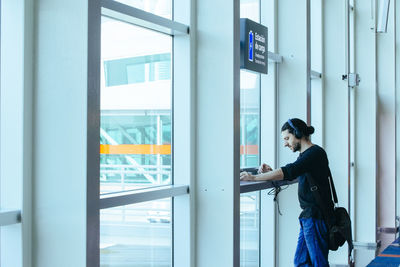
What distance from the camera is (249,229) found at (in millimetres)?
5180

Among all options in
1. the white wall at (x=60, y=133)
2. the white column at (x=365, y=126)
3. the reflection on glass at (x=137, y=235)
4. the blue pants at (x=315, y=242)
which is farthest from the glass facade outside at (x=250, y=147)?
the white column at (x=365, y=126)

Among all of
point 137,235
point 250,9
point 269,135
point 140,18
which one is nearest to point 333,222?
point 269,135

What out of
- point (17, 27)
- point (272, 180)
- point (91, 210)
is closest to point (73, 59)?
point (17, 27)

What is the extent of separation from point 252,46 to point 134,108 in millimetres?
1351

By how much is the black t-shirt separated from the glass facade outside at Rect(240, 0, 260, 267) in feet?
2.20

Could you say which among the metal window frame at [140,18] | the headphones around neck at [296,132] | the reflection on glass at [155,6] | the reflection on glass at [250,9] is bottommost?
the headphones around neck at [296,132]

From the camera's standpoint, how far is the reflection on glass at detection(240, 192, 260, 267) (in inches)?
199

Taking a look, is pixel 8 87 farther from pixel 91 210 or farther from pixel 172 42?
pixel 172 42

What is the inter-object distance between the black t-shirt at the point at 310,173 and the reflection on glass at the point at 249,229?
66cm

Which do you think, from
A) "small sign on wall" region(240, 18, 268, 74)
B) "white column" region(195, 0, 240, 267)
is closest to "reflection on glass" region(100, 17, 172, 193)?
"white column" region(195, 0, 240, 267)

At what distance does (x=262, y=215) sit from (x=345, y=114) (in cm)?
210

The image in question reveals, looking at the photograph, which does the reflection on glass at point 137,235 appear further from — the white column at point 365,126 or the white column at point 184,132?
the white column at point 365,126

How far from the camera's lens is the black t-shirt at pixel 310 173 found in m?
4.32

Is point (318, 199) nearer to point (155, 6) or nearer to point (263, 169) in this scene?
point (263, 169)
